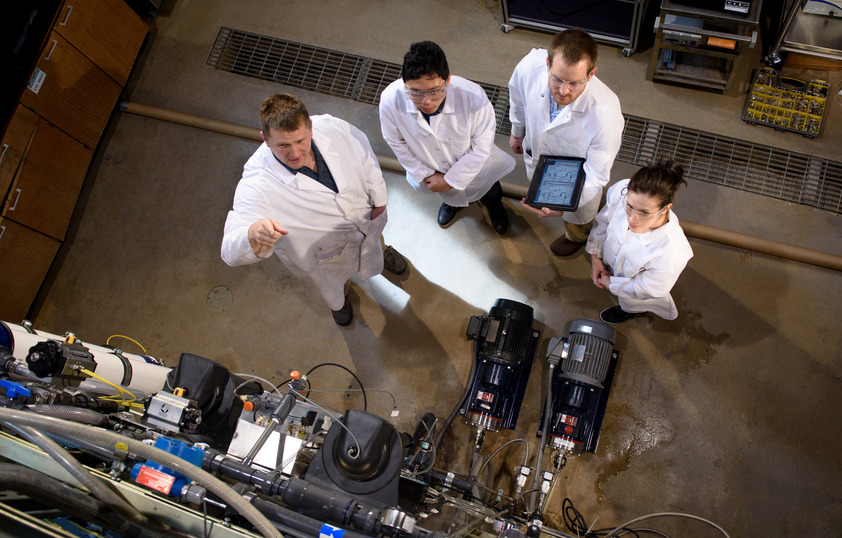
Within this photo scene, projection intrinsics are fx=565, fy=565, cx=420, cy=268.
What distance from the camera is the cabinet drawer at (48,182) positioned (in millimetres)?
2994

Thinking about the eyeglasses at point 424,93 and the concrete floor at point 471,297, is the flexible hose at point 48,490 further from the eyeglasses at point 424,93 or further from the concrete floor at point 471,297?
the concrete floor at point 471,297

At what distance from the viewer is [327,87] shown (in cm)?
343

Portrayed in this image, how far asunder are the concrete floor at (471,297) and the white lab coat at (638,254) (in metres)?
0.44

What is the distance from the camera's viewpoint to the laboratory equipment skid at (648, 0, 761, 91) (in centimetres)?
272

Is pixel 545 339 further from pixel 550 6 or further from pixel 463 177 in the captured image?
pixel 550 6

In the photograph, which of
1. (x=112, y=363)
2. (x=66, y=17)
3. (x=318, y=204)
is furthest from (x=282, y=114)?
(x=66, y=17)

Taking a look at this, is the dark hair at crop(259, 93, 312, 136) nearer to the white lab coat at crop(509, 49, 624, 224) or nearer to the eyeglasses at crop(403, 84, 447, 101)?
the eyeglasses at crop(403, 84, 447, 101)

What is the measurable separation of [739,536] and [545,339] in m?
1.21

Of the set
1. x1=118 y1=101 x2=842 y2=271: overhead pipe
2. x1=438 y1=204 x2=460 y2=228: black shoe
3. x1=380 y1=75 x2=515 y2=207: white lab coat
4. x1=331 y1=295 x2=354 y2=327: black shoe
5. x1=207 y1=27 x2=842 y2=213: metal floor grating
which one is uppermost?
x1=207 y1=27 x2=842 y2=213: metal floor grating

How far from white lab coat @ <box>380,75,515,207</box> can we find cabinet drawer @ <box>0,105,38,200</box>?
1968 mm

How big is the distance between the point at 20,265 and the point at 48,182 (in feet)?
1.58

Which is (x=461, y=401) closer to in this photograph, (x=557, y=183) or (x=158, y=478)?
(x=557, y=183)

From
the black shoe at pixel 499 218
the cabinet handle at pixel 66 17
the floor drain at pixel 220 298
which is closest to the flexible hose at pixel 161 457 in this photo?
the floor drain at pixel 220 298

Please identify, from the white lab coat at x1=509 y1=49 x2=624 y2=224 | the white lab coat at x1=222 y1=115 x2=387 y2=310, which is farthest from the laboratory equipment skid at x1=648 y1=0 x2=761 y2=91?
the white lab coat at x1=222 y1=115 x2=387 y2=310
